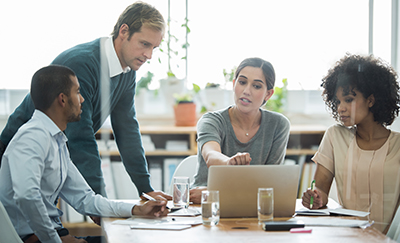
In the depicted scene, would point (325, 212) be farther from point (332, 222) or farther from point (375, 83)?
point (375, 83)

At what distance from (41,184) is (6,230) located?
0.17 metres

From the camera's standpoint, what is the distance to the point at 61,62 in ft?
5.32

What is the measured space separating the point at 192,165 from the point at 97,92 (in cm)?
60

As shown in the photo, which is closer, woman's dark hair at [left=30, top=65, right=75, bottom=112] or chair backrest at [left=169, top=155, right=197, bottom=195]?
woman's dark hair at [left=30, top=65, right=75, bottom=112]

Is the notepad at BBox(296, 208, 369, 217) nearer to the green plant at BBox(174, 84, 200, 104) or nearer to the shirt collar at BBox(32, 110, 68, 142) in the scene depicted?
the shirt collar at BBox(32, 110, 68, 142)

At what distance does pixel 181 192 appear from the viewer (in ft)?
4.66

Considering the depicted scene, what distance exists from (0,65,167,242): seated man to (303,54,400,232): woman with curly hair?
802 mm

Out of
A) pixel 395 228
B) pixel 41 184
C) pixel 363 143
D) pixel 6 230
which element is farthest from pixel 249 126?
pixel 6 230

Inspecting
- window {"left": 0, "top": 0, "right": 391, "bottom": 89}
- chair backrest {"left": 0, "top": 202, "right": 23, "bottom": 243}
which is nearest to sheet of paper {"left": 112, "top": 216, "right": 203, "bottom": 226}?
chair backrest {"left": 0, "top": 202, "right": 23, "bottom": 243}

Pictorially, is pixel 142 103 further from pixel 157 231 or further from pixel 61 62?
pixel 157 231

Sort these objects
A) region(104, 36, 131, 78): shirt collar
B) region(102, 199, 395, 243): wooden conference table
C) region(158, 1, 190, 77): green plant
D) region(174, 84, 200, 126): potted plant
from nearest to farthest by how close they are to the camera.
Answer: region(102, 199, 395, 243): wooden conference table → region(104, 36, 131, 78): shirt collar → region(158, 1, 190, 77): green plant → region(174, 84, 200, 126): potted plant

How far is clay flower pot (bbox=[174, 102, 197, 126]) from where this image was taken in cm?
238

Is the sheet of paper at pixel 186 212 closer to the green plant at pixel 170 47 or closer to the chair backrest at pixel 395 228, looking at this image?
the chair backrest at pixel 395 228

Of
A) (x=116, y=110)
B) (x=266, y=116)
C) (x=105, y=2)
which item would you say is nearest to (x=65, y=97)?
(x=116, y=110)
